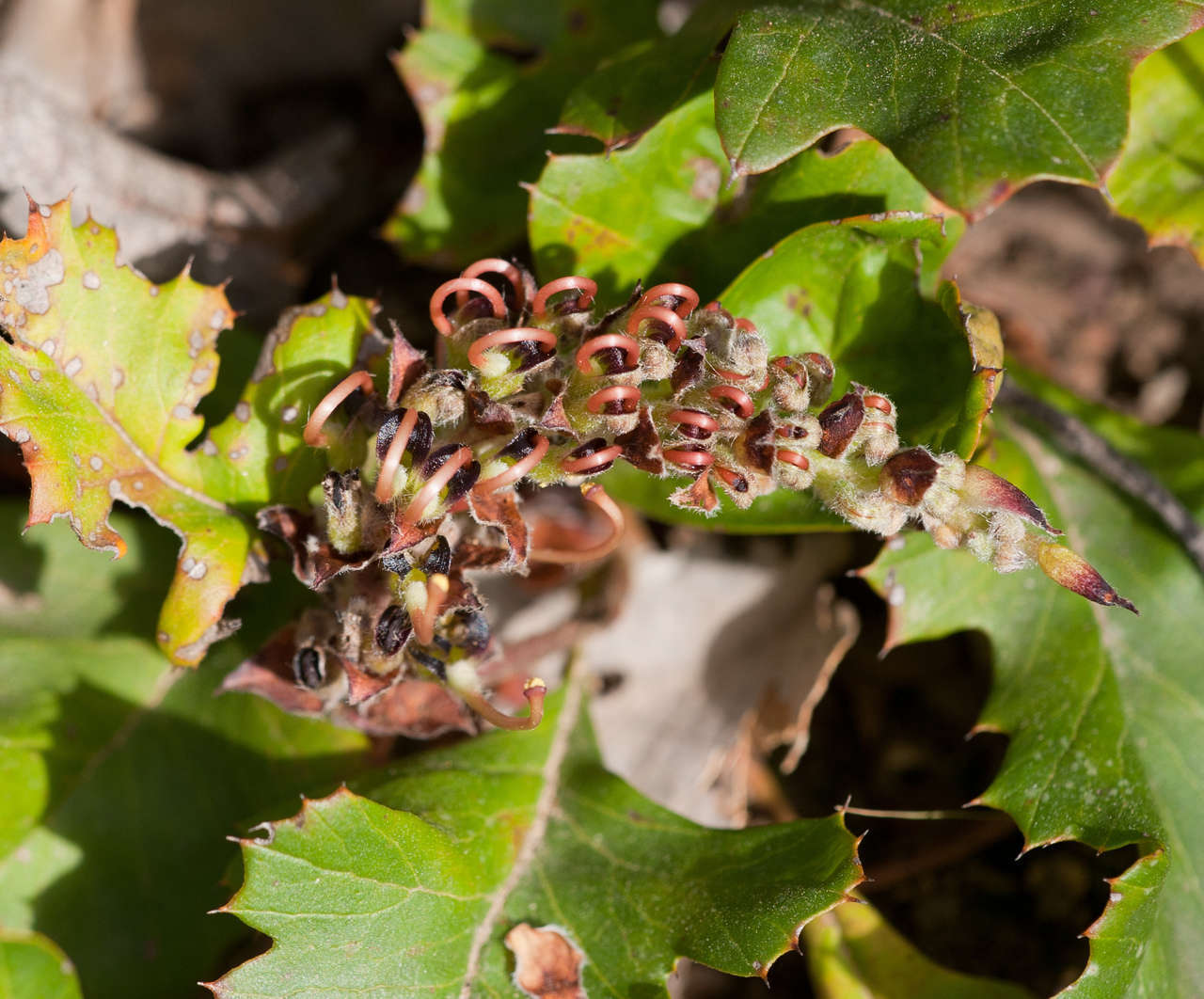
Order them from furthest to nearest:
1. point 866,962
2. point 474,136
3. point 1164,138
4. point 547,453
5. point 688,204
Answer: point 474,136
point 866,962
point 1164,138
point 688,204
point 547,453

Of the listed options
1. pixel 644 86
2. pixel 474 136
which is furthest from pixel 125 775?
pixel 644 86

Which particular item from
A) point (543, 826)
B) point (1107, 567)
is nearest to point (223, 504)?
point (543, 826)

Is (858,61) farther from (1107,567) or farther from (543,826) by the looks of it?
(543,826)

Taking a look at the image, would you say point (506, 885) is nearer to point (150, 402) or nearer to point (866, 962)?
point (866, 962)

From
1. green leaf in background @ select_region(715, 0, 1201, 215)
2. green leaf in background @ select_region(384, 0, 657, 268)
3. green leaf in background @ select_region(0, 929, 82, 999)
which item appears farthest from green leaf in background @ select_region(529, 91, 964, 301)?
green leaf in background @ select_region(0, 929, 82, 999)

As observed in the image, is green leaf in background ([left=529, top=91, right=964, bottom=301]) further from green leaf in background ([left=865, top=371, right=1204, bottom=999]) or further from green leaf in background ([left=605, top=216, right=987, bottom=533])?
green leaf in background ([left=865, top=371, right=1204, bottom=999])
